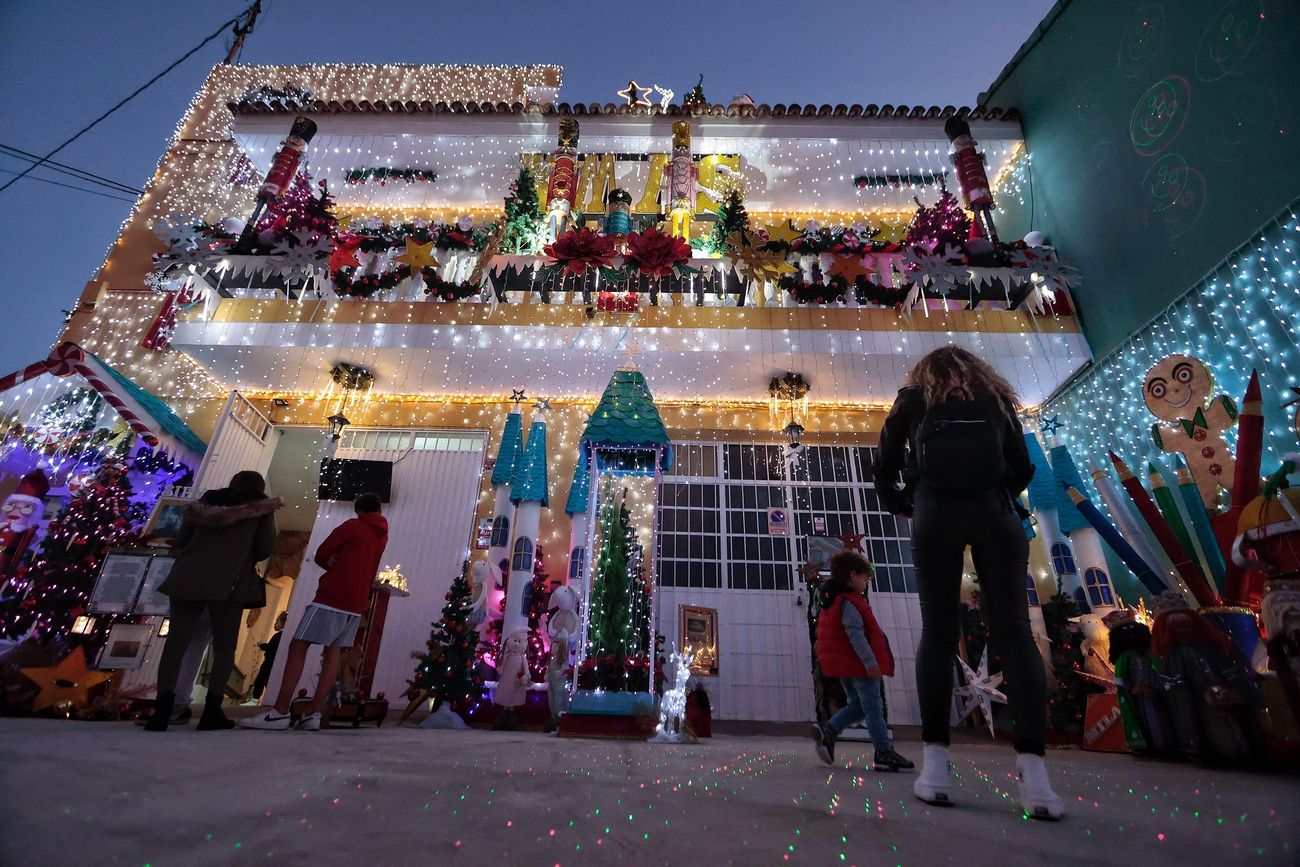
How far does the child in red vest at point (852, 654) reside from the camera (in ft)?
10.4

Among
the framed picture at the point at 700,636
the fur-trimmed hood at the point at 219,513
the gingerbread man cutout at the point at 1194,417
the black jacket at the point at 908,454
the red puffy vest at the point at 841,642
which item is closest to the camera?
the black jacket at the point at 908,454

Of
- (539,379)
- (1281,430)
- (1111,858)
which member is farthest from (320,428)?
(1281,430)

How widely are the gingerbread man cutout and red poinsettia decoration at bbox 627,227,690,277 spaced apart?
6006 mm

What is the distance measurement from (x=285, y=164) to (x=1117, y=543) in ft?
45.2

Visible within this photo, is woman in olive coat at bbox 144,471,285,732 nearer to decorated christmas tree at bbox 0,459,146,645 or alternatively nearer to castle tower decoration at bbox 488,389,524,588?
decorated christmas tree at bbox 0,459,146,645

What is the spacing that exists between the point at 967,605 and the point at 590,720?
221 inches

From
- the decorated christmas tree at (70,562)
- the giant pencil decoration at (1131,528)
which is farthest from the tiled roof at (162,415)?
the giant pencil decoration at (1131,528)

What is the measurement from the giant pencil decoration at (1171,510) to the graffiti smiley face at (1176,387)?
25.8 inches

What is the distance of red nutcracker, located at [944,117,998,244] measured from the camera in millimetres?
9414

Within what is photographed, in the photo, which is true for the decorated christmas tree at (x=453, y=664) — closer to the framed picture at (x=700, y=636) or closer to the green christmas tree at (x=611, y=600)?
the green christmas tree at (x=611, y=600)

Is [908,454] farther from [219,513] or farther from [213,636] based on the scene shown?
[213,636]

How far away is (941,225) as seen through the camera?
32.6ft

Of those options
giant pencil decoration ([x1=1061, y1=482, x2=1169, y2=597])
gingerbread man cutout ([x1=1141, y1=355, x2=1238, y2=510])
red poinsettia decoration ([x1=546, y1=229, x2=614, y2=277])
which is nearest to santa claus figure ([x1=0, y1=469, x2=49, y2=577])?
red poinsettia decoration ([x1=546, y1=229, x2=614, y2=277])

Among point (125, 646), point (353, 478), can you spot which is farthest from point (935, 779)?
point (353, 478)
